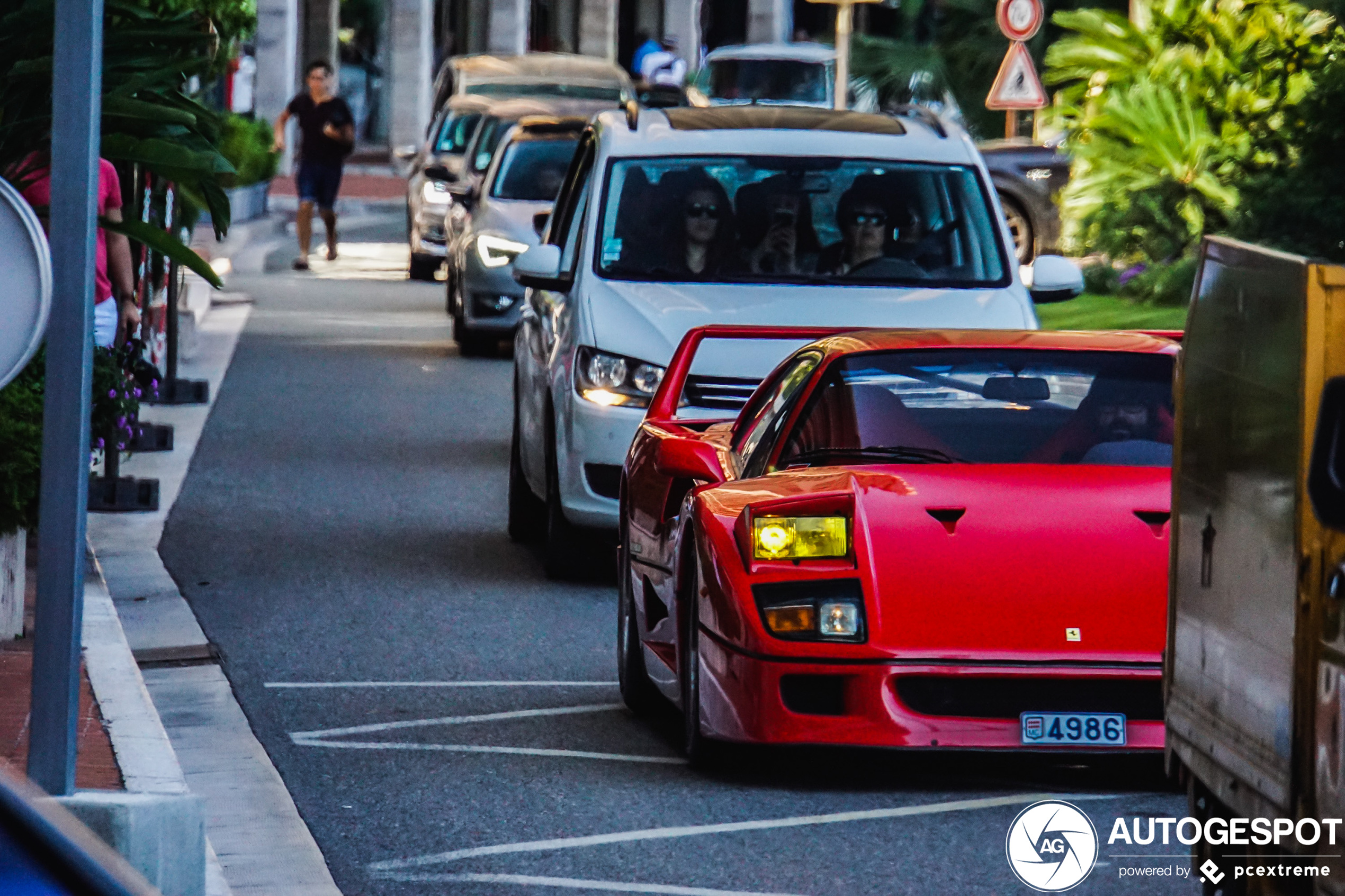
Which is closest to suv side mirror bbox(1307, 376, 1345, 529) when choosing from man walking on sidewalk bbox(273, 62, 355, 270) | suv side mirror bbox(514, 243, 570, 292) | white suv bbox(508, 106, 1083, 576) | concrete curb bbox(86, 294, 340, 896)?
concrete curb bbox(86, 294, 340, 896)

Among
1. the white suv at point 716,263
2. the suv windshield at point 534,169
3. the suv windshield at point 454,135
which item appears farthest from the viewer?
the suv windshield at point 454,135

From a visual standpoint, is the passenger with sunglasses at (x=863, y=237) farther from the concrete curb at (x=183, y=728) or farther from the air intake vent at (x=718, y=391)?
the concrete curb at (x=183, y=728)

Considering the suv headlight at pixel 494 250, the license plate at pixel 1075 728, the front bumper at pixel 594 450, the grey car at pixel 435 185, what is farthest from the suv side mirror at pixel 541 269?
the grey car at pixel 435 185

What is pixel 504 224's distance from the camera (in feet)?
68.0

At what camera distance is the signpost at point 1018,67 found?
25.7 m

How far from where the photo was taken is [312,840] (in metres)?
6.56

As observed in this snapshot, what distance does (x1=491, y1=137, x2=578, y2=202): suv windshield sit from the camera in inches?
842

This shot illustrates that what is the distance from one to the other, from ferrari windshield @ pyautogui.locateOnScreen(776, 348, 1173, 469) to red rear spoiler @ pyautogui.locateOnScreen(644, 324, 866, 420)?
159 centimetres

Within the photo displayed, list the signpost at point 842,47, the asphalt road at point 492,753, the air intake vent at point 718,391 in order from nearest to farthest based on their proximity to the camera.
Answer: the asphalt road at point 492,753
the air intake vent at point 718,391
the signpost at point 842,47

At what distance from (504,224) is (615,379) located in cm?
1013

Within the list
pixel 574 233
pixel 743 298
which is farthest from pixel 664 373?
pixel 574 233

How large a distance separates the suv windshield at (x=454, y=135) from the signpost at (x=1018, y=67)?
626 centimetres

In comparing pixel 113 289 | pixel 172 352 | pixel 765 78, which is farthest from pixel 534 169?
pixel 765 78

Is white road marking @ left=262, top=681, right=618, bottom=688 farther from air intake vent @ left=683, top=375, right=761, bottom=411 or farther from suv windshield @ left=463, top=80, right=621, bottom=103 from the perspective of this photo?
suv windshield @ left=463, top=80, right=621, bottom=103
